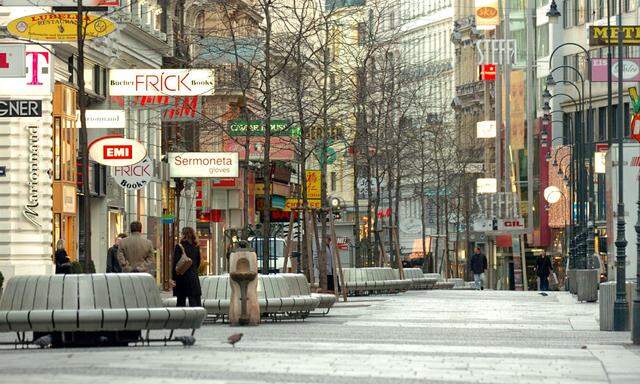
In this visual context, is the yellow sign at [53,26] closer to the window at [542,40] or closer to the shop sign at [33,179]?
the shop sign at [33,179]

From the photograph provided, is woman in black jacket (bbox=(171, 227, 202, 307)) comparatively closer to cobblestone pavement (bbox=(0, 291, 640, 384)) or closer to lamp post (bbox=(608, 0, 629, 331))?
cobblestone pavement (bbox=(0, 291, 640, 384))

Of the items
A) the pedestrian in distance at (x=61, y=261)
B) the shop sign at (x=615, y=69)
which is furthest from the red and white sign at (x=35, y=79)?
the shop sign at (x=615, y=69)

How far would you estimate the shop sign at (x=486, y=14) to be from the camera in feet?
383

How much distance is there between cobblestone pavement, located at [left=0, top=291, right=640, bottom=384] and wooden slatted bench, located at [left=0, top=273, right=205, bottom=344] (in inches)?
17.6

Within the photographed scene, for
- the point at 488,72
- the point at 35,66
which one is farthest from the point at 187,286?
the point at 488,72

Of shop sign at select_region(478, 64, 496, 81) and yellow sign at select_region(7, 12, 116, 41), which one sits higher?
shop sign at select_region(478, 64, 496, 81)

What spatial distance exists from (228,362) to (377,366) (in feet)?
4.97

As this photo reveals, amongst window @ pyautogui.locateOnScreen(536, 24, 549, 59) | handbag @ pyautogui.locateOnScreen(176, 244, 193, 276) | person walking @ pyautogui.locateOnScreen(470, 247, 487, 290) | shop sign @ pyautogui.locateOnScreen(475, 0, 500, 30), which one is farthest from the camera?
shop sign @ pyautogui.locateOnScreen(475, 0, 500, 30)

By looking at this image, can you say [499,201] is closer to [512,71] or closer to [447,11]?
[512,71]

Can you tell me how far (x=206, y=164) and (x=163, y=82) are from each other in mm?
8106

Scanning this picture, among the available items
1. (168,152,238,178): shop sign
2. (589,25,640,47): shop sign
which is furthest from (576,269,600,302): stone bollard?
(168,152,238,178): shop sign

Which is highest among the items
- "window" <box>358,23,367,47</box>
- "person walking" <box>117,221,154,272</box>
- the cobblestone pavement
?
"window" <box>358,23,367,47</box>

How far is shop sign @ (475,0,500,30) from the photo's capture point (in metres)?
117

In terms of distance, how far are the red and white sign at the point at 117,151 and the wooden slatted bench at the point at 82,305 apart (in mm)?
18412
